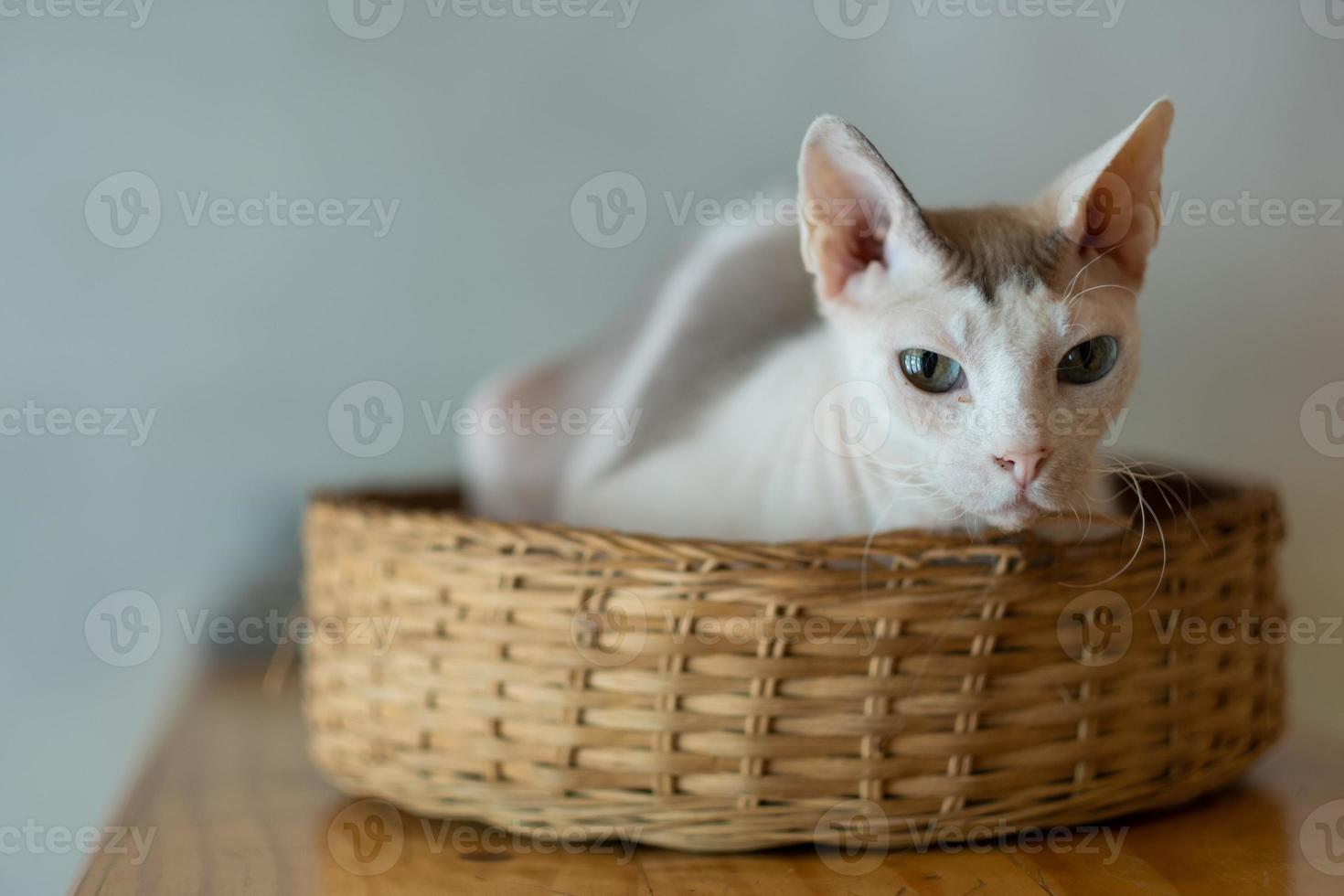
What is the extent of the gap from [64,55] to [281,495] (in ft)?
2.41

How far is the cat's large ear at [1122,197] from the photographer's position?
89 centimetres

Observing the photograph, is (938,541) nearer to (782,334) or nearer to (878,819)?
(878,819)

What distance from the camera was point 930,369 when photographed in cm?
90
